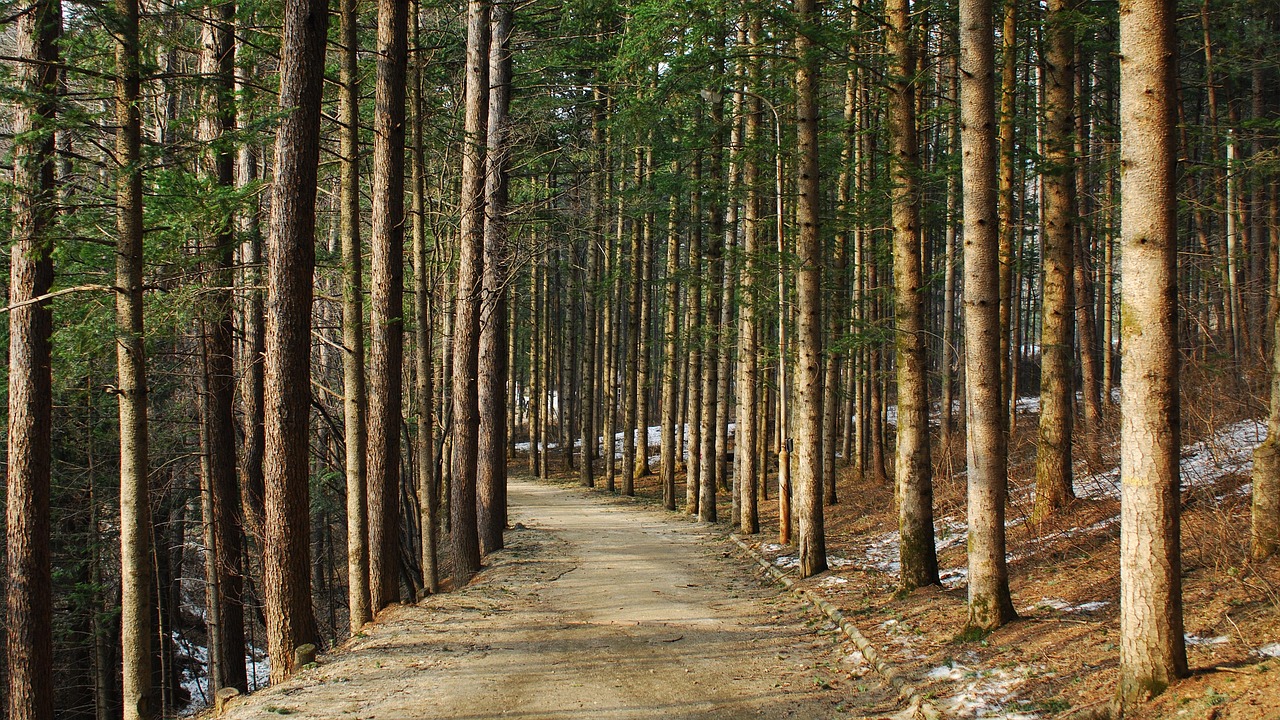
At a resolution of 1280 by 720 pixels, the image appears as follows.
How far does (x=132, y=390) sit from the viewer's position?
805cm

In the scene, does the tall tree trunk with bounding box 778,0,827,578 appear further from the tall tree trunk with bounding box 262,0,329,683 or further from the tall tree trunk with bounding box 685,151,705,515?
the tall tree trunk with bounding box 685,151,705,515

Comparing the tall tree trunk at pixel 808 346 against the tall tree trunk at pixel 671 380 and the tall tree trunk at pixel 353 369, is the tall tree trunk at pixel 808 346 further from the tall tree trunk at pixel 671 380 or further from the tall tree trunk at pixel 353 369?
the tall tree trunk at pixel 671 380

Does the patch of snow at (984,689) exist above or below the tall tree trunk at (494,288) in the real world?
below

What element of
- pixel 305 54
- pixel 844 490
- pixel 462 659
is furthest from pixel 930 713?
pixel 844 490

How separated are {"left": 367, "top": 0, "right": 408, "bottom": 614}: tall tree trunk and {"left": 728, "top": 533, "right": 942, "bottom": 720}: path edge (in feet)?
16.7

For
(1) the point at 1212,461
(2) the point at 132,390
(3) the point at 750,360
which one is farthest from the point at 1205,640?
(3) the point at 750,360

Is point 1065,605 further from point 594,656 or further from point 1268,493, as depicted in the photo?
point 594,656

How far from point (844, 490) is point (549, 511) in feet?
23.2

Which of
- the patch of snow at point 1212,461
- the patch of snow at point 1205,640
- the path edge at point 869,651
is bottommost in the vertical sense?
the path edge at point 869,651

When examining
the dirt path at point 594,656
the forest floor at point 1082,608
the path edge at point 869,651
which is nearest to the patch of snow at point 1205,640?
the forest floor at point 1082,608

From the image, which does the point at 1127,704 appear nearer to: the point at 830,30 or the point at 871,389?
the point at 830,30

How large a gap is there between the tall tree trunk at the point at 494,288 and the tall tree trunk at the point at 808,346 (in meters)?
4.80

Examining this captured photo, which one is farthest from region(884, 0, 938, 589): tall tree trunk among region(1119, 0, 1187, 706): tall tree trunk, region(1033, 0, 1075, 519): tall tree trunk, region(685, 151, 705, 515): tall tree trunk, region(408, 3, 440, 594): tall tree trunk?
region(685, 151, 705, 515): tall tree trunk

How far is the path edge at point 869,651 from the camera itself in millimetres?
5633
